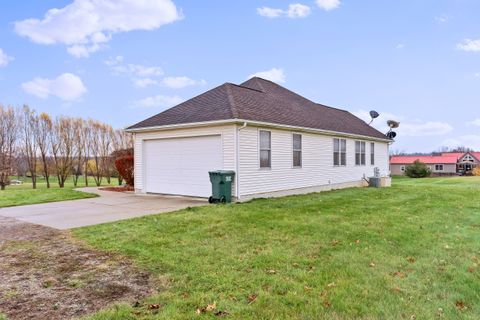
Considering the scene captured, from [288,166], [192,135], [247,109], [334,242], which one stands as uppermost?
[247,109]

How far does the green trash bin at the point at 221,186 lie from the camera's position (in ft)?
34.5

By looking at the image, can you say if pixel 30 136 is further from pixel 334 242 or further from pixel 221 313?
pixel 221 313

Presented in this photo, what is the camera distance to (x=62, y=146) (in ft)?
89.2

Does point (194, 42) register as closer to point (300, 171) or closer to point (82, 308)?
point (300, 171)

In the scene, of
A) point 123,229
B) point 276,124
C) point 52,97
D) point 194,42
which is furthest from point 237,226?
point 52,97

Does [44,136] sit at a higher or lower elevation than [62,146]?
higher

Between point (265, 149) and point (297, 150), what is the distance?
2.23 metres

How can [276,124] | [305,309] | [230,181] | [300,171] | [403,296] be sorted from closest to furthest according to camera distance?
[305,309] → [403,296] → [230,181] → [276,124] → [300,171]

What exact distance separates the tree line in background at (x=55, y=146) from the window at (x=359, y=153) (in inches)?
660

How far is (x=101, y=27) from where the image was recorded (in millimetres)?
14086

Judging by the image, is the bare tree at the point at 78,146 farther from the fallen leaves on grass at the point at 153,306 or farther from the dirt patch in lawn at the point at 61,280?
the fallen leaves on grass at the point at 153,306

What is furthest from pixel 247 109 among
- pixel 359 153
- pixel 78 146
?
pixel 78 146

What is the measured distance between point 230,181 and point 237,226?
3.82m

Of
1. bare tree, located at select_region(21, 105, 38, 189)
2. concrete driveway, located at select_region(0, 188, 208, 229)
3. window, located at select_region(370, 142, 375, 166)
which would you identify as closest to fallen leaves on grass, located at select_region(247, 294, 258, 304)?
concrete driveway, located at select_region(0, 188, 208, 229)
